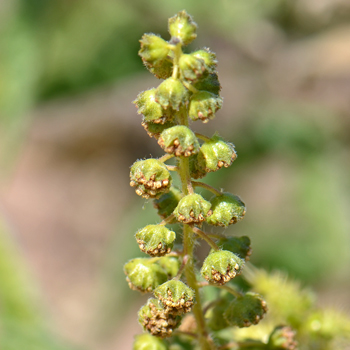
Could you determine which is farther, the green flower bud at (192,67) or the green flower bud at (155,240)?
the green flower bud at (155,240)

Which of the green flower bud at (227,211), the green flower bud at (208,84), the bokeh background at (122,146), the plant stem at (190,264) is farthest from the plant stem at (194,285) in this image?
the bokeh background at (122,146)

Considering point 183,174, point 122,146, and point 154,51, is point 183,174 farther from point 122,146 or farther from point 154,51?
point 122,146

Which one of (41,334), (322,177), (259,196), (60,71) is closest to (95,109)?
(60,71)

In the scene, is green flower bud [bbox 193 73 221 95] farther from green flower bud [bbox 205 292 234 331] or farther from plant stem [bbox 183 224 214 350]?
green flower bud [bbox 205 292 234 331]

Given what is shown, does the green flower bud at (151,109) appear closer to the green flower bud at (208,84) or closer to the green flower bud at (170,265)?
the green flower bud at (208,84)

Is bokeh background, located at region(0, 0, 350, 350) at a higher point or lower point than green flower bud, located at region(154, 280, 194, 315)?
higher

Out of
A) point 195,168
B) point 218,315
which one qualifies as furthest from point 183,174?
point 218,315

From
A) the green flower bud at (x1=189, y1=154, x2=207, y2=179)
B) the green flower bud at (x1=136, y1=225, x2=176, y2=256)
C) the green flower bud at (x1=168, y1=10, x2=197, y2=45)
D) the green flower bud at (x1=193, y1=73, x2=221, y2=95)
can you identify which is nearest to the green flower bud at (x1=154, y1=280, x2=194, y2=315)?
the green flower bud at (x1=136, y1=225, x2=176, y2=256)
